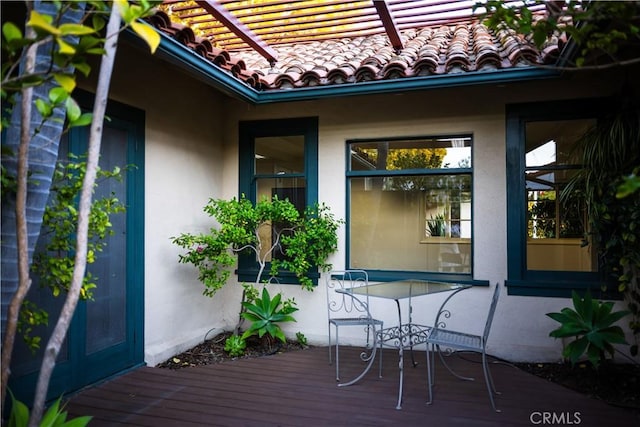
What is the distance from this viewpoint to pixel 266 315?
4.41 m

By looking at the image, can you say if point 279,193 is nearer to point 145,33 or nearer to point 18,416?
point 18,416

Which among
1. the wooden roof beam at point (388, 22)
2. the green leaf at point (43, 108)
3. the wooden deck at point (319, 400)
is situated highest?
the wooden roof beam at point (388, 22)

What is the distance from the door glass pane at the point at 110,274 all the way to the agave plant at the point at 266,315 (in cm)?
120

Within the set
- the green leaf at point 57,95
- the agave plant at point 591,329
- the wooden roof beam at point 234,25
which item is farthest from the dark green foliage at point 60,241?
the agave plant at point 591,329

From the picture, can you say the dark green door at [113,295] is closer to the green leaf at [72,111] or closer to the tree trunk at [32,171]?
the tree trunk at [32,171]

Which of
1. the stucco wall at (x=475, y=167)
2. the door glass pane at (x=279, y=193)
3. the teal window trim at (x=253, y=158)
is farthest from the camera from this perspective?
the door glass pane at (x=279, y=193)

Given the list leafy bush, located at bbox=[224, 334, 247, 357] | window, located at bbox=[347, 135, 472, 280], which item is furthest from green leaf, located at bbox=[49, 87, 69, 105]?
window, located at bbox=[347, 135, 472, 280]

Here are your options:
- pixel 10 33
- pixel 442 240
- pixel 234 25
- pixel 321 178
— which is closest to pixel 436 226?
pixel 442 240

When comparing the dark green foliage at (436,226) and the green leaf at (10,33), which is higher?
the green leaf at (10,33)

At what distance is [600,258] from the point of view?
3.94m

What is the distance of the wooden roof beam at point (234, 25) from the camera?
12.8 feet

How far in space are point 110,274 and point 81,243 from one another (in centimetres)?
209

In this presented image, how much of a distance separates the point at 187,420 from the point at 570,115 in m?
4.14

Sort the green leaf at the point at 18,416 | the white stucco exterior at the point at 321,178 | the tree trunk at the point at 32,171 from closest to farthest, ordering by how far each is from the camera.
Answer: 1. the tree trunk at the point at 32,171
2. the green leaf at the point at 18,416
3. the white stucco exterior at the point at 321,178
